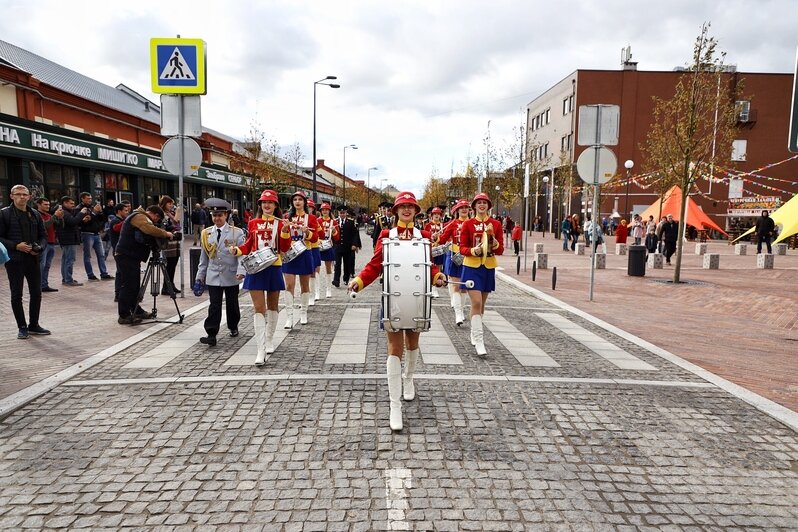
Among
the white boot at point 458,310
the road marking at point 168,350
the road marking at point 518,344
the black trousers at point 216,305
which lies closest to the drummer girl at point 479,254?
the road marking at point 518,344

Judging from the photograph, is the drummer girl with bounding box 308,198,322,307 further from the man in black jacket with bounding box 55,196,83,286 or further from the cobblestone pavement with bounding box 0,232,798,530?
the man in black jacket with bounding box 55,196,83,286

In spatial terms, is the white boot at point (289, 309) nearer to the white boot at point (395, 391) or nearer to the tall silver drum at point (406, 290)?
the white boot at point (395, 391)

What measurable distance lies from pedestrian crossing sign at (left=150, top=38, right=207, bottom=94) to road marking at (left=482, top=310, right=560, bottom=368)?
6.30 m

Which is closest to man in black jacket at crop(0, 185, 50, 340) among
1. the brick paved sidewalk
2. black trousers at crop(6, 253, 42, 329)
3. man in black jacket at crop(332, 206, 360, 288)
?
black trousers at crop(6, 253, 42, 329)

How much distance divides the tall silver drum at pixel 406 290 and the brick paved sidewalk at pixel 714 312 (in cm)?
365

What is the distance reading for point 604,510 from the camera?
3.20 m

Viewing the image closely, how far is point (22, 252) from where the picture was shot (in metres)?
7.32

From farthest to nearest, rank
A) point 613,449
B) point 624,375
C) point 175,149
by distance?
point 175,149, point 624,375, point 613,449

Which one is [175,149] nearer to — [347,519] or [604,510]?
[347,519]

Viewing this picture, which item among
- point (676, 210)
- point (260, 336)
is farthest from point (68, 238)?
point (676, 210)

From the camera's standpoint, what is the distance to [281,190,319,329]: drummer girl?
26.7 feet

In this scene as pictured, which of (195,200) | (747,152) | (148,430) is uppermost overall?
(747,152)

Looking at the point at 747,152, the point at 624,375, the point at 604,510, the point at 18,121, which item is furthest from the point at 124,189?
the point at 747,152

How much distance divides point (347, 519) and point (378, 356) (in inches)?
137
